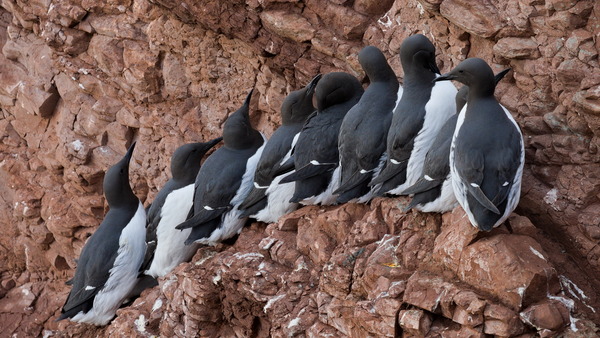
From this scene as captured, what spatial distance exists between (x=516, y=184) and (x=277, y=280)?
181cm

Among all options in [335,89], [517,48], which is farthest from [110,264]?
[517,48]

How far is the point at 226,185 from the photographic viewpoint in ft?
24.2

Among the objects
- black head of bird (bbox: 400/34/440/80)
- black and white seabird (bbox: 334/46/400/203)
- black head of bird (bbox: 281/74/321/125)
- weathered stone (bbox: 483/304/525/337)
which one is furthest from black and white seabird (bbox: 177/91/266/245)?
weathered stone (bbox: 483/304/525/337)

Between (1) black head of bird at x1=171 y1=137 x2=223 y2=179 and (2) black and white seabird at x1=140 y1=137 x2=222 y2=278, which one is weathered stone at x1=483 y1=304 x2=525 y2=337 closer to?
(2) black and white seabird at x1=140 y1=137 x2=222 y2=278

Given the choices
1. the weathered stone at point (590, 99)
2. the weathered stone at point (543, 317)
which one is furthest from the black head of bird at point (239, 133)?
the weathered stone at point (543, 317)

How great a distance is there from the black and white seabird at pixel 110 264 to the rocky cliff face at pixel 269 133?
1.07 ft

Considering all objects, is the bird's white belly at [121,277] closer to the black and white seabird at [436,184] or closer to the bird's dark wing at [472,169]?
the black and white seabird at [436,184]

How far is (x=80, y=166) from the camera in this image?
1017 cm

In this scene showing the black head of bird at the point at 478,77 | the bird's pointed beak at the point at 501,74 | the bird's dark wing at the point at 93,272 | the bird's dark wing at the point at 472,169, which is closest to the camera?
the bird's dark wing at the point at 472,169

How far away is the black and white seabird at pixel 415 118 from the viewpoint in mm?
6043

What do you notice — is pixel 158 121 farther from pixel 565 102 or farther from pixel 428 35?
pixel 565 102

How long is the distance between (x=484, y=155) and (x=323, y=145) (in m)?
1.77

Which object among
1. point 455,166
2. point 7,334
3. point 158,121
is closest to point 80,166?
point 158,121

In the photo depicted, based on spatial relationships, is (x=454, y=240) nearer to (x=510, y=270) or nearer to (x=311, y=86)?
(x=510, y=270)
